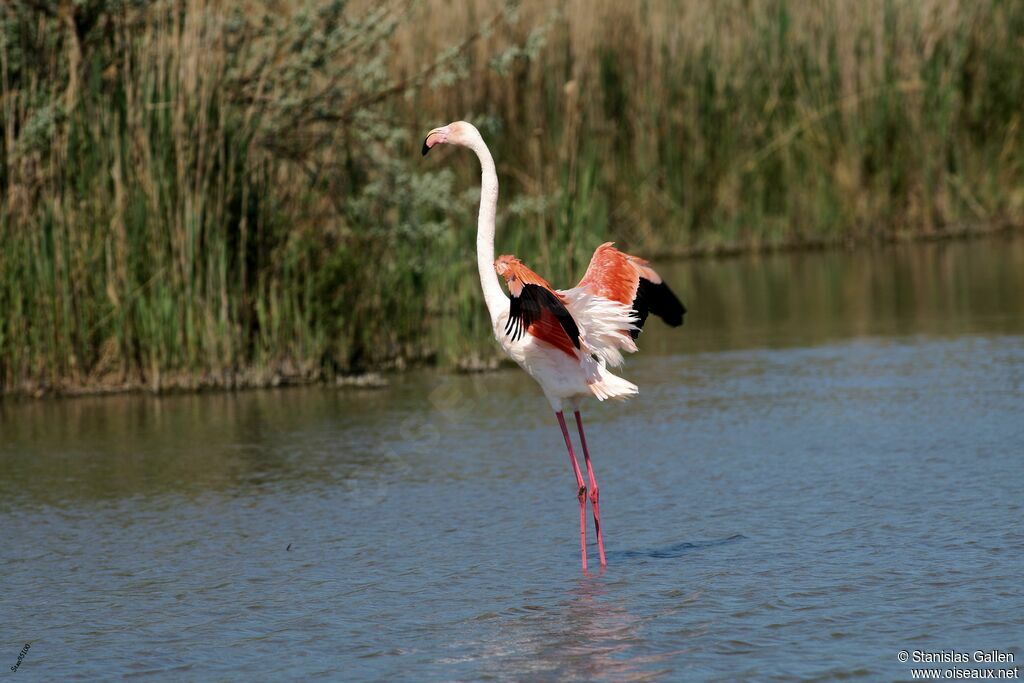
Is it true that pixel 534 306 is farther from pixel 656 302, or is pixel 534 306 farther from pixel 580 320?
pixel 656 302

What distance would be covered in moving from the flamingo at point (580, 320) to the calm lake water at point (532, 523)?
2.27 feet

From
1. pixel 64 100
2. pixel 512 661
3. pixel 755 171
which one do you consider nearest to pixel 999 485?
pixel 512 661

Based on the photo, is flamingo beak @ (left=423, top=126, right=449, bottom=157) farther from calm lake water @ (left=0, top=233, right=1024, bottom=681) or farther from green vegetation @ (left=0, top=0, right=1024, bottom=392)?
green vegetation @ (left=0, top=0, right=1024, bottom=392)

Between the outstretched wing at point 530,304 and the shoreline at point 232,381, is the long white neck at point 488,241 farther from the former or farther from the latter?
the shoreline at point 232,381

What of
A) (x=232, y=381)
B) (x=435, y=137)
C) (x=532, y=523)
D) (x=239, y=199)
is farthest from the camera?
(x=239, y=199)

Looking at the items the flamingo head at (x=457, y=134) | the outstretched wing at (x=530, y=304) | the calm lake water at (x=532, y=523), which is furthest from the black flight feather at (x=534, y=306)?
the flamingo head at (x=457, y=134)

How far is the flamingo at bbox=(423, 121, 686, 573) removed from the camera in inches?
259

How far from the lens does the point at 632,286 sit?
715 centimetres

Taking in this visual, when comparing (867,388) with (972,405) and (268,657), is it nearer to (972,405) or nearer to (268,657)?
(972,405)

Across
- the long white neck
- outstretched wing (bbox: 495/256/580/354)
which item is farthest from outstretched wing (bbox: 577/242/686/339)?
outstretched wing (bbox: 495/256/580/354)

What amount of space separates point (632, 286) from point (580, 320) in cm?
52

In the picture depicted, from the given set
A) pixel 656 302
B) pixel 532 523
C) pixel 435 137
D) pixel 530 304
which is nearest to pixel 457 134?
pixel 435 137

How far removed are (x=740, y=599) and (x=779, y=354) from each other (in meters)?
6.04

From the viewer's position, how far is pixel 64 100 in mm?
11234
